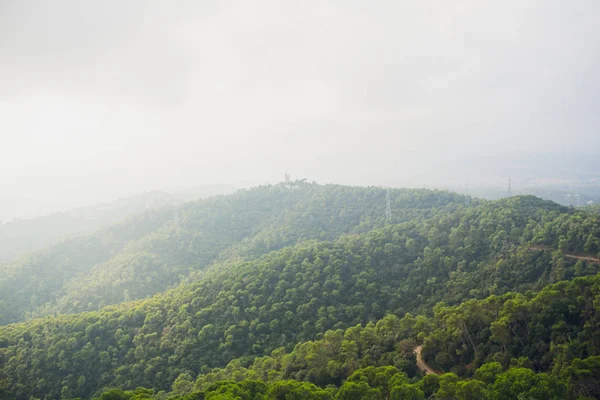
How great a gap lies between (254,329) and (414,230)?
25490mm

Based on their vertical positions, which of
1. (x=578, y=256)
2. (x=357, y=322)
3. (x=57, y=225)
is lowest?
(x=357, y=322)

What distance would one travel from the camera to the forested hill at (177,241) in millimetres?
65938

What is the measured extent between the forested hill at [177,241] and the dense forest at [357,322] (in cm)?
→ 93

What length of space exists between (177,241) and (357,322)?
51.6 meters

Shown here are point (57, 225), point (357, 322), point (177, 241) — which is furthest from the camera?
point (57, 225)

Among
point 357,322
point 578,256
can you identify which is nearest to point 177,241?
point 357,322

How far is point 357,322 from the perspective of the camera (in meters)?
37.9

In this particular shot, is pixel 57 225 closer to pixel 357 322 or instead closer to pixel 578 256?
pixel 357 322

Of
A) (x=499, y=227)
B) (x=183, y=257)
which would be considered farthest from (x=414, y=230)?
(x=183, y=257)

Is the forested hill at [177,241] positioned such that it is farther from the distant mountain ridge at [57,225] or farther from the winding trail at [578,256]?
the winding trail at [578,256]

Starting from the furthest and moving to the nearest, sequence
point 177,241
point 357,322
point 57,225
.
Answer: point 57,225 → point 177,241 → point 357,322

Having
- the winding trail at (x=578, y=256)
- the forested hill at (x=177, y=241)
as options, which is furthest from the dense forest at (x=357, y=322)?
the forested hill at (x=177, y=241)

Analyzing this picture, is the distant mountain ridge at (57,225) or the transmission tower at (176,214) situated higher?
the transmission tower at (176,214)

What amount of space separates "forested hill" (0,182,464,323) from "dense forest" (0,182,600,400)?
93 cm
